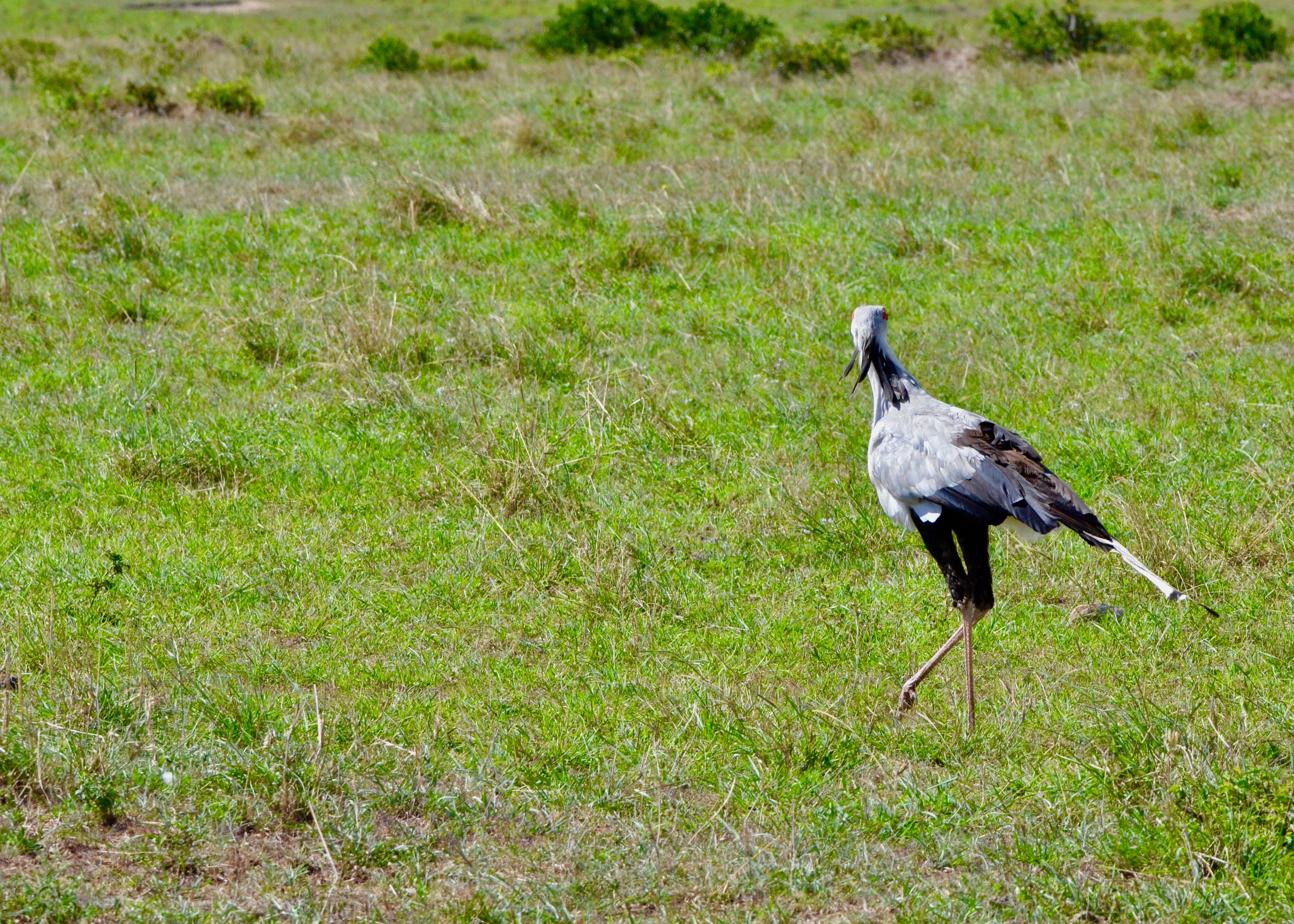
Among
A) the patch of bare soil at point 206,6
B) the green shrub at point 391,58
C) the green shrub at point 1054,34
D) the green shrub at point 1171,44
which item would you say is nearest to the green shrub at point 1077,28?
the green shrub at point 1054,34

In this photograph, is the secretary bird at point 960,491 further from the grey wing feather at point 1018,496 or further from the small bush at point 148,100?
the small bush at point 148,100

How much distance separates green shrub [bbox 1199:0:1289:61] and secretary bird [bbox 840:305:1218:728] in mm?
16164

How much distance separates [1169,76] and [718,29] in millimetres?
7201

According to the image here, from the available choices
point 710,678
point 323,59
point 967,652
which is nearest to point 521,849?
point 710,678

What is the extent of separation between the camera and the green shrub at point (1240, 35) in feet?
61.6

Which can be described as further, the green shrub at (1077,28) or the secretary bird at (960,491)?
the green shrub at (1077,28)

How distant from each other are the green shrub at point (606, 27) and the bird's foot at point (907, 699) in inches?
719

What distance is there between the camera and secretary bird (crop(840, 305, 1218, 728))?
4.63m

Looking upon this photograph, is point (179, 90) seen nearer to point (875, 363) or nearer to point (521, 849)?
point (875, 363)

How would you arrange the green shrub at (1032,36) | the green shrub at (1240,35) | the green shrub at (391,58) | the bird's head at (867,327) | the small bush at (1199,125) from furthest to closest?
1. the green shrub at (1032,36)
2. the green shrub at (391,58)
3. the green shrub at (1240,35)
4. the small bush at (1199,125)
5. the bird's head at (867,327)

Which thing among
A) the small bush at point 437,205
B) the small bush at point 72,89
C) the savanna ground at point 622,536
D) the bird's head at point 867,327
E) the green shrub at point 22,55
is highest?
the green shrub at point 22,55

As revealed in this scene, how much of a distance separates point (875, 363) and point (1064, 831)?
6.55ft

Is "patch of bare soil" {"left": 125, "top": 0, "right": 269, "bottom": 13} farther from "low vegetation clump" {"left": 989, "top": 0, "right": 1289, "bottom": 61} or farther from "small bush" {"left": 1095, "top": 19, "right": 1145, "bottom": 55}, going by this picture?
"small bush" {"left": 1095, "top": 19, "right": 1145, "bottom": 55}

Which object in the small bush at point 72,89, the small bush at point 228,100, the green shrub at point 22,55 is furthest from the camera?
the green shrub at point 22,55
